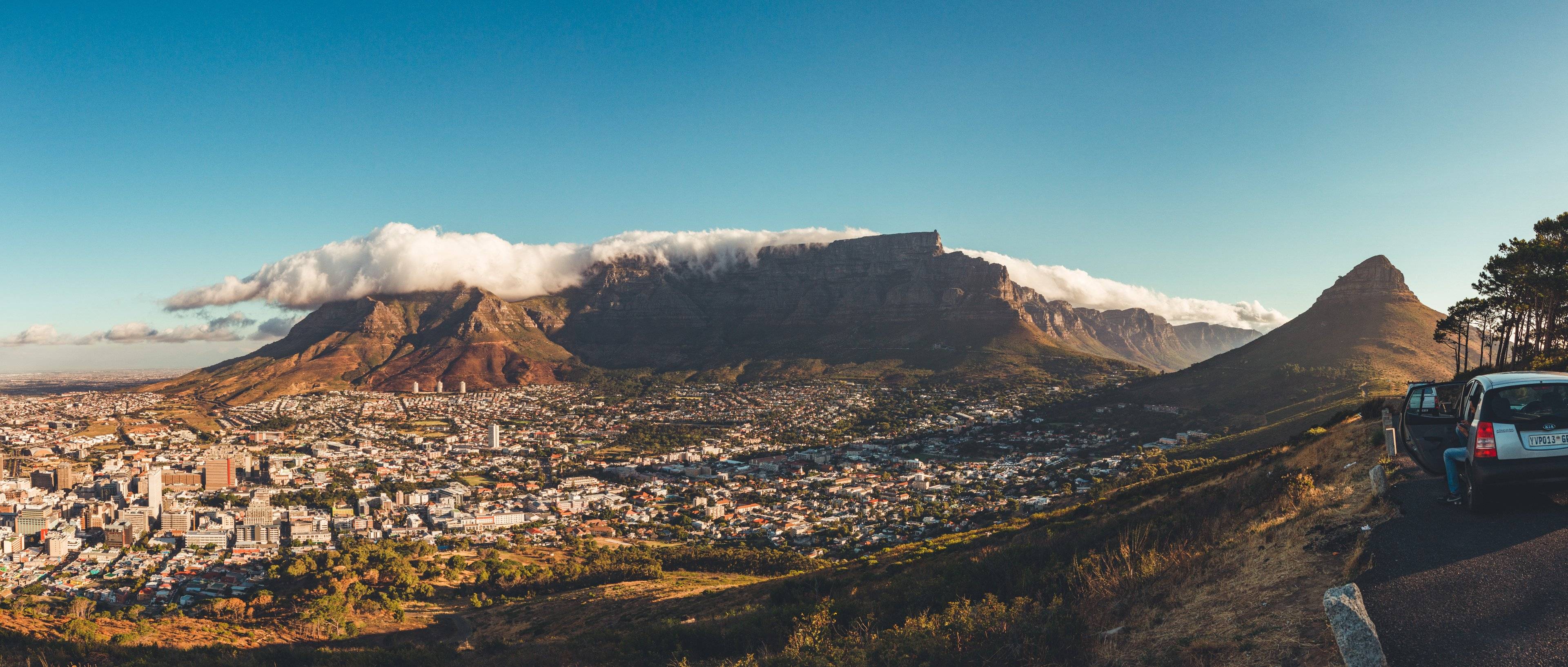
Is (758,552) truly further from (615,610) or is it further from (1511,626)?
(1511,626)

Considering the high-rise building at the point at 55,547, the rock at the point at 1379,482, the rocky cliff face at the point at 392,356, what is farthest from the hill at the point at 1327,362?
the rocky cliff face at the point at 392,356

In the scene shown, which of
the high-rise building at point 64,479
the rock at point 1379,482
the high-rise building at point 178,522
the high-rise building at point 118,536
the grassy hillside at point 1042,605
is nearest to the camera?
the grassy hillside at point 1042,605

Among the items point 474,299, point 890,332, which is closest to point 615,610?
point 890,332

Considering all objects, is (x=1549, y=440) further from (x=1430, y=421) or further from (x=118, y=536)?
(x=118, y=536)

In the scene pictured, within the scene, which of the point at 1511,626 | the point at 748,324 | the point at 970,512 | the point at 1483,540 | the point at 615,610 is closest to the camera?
the point at 1511,626

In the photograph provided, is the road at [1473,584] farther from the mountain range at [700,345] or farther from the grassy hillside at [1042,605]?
the mountain range at [700,345]

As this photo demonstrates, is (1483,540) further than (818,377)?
No

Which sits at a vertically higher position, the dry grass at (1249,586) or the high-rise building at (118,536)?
the dry grass at (1249,586)
